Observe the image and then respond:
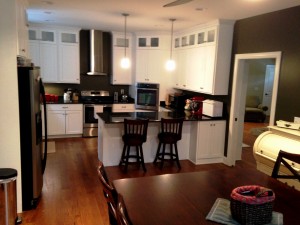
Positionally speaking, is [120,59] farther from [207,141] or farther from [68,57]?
[207,141]

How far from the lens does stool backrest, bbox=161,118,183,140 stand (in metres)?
4.59

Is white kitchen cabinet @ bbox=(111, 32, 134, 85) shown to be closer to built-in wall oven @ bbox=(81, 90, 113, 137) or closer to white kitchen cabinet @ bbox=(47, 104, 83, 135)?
built-in wall oven @ bbox=(81, 90, 113, 137)

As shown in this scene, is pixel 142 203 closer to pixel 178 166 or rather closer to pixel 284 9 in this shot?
pixel 178 166

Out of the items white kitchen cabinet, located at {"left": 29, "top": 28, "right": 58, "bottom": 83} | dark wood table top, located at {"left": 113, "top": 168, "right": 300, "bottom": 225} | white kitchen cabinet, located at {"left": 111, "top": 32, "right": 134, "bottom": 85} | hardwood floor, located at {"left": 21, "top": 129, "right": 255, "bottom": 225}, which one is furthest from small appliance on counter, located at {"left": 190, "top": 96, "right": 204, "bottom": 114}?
white kitchen cabinet, located at {"left": 29, "top": 28, "right": 58, "bottom": 83}

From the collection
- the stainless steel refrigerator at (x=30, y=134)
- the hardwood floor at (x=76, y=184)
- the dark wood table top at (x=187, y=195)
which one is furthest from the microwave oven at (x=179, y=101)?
the dark wood table top at (x=187, y=195)

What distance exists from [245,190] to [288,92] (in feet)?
8.34

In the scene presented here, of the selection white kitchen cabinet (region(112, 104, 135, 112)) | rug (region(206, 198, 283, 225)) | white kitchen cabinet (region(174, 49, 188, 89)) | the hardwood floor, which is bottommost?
the hardwood floor

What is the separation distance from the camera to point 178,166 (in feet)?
16.1

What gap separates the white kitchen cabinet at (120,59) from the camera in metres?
6.91

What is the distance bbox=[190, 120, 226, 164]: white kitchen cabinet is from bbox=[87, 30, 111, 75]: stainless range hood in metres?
3.11

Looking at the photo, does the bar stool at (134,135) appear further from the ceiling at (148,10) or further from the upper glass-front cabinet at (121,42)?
the upper glass-front cabinet at (121,42)

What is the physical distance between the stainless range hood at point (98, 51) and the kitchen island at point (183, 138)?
2.18 metres

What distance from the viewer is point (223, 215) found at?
1.72 meters

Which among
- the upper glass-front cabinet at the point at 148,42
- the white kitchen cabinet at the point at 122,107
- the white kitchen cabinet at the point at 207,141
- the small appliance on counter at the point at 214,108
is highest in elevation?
the upper glass-front cabinet at the point at 148,42
